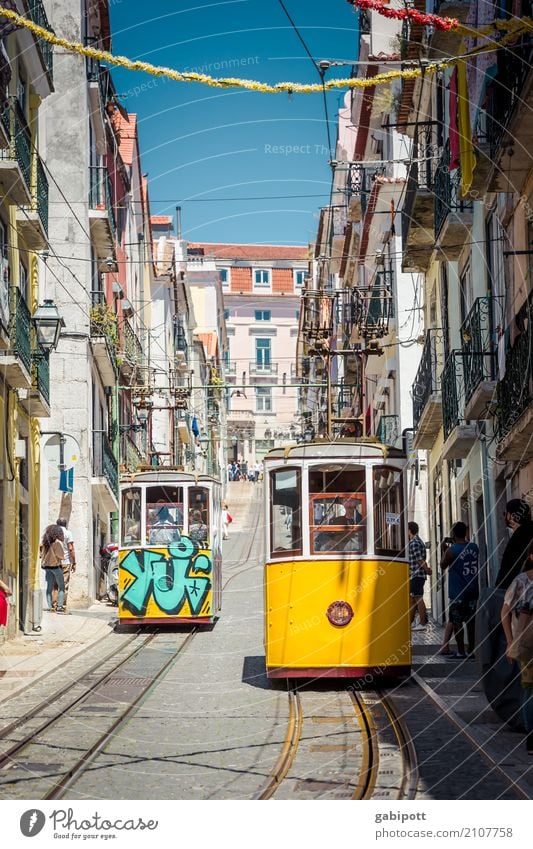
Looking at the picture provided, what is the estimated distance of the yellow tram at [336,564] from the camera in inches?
561

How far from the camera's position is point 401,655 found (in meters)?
14.4

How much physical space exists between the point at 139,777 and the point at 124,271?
34980mm

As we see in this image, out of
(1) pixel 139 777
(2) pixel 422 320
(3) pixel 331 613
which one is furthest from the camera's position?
(2) pixel 422 320

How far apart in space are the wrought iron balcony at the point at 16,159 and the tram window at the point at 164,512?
5.17m

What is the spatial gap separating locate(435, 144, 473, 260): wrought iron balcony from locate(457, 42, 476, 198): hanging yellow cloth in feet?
8.28

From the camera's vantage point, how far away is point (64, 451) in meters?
29.7

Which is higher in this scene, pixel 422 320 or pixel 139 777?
pixel 422 320

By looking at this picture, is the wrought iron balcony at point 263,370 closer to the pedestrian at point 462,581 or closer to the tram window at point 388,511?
the pedestrian at point 462,581

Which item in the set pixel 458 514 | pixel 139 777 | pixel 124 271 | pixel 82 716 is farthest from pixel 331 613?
pixel 124 271

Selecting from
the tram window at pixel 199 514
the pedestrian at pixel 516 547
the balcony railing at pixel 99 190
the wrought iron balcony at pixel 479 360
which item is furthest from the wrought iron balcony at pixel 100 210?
the pedestrian at pixel 516 547

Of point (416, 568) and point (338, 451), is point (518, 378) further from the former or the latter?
point (416, 568)

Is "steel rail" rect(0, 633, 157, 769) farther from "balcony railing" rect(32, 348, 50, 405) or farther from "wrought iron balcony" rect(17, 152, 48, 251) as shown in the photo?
"wrought iron balcony" rect(17, 152, 48, 251)

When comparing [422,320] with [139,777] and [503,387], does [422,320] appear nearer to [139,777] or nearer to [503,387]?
[503,387]

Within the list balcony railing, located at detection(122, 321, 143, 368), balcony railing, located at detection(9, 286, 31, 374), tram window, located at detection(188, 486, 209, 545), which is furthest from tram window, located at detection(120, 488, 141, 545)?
balcony railing, located at detection(122, 321, 143, 368)
